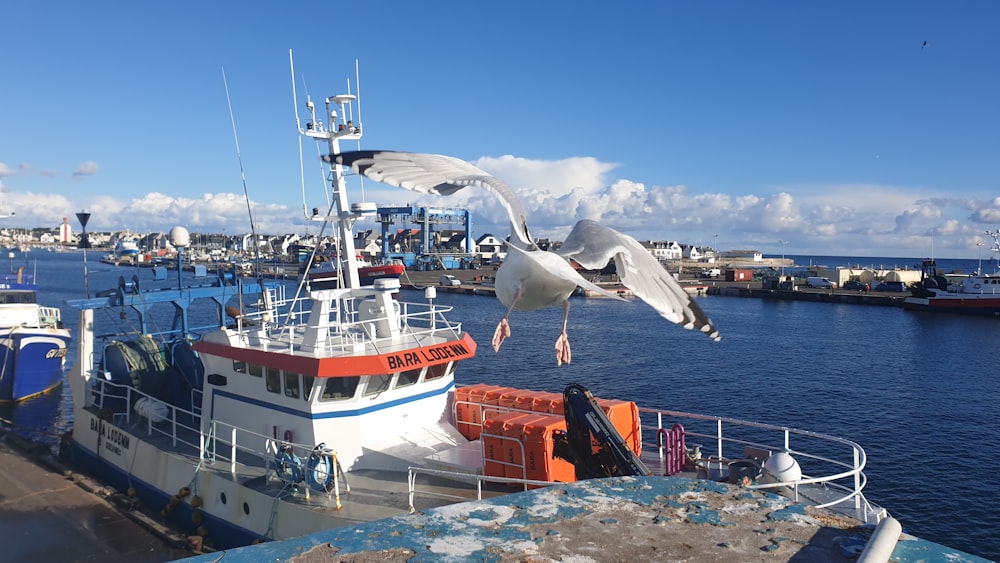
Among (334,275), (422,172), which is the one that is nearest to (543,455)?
(422,172)

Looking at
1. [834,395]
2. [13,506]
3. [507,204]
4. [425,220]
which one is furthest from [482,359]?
[425,220]

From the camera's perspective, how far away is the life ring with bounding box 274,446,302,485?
10.6 meters

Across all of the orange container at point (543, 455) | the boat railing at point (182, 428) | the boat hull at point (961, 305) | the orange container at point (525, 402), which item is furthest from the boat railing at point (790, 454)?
the boat hull at point (961, 305)

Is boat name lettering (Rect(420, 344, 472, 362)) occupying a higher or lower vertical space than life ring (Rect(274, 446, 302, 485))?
higher

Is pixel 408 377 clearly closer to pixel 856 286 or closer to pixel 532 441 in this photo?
pixel 532 441

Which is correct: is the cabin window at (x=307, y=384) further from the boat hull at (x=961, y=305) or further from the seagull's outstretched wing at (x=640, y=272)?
the boat hull at (x=961, y=305)

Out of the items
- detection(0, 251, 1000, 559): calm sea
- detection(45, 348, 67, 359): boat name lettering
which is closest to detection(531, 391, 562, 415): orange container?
detection(0, 251, 1000, 559): calm sea

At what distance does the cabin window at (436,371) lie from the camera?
1277 cm

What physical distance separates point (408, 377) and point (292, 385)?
211 cm

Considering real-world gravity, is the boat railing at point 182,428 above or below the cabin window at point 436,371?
below

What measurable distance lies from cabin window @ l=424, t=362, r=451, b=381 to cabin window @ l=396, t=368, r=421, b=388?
0.74ft

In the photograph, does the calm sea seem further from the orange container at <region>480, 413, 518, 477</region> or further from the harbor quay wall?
the harbor quay wall

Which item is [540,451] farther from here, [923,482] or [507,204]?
[923,482]

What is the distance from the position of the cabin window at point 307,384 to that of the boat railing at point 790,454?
19.7 feet
